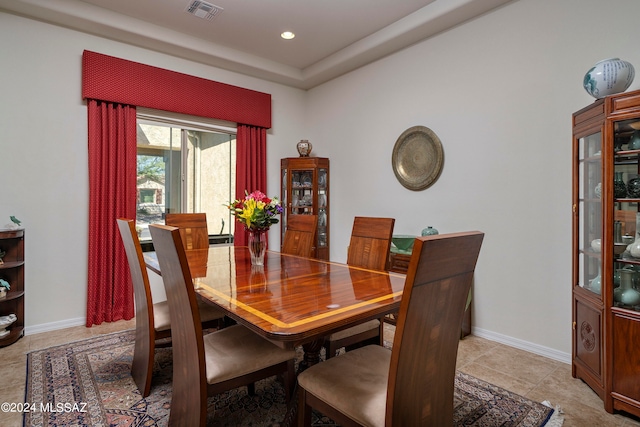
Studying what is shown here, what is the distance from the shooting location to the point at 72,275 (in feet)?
10.6

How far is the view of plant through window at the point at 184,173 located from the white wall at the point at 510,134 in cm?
202

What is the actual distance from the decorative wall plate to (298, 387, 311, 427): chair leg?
2459mm

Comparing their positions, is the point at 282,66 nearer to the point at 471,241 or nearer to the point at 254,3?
the point at 254,3

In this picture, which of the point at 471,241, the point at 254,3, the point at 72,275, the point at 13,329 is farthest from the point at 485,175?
the point at 13,329

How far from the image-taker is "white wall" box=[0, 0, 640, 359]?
2.51 m

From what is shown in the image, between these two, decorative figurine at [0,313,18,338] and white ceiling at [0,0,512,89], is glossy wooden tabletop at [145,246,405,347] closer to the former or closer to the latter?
decorative figurine at [0,313,18,338]

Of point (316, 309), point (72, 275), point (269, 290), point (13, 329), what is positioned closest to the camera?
point (316, 309)

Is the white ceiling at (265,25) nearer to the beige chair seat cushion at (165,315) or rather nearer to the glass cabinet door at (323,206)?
the glass cabinet door at (323,206)

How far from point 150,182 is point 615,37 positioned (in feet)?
13.7

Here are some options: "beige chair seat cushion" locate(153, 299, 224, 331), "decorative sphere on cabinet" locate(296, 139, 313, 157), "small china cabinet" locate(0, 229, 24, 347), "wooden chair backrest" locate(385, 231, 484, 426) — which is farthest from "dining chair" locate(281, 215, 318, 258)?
"small china cabinet" locate(0, 229, 24, 347)

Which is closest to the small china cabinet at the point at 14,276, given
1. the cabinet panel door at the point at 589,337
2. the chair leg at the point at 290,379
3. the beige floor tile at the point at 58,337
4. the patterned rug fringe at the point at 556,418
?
the beige floor tile at the point at 58,337

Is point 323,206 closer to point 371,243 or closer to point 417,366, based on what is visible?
point 371,243

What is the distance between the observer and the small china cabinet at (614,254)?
180cm

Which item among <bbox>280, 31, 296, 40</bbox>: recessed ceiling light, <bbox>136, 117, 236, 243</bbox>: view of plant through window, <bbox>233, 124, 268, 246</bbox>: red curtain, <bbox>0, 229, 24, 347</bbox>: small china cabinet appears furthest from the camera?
<bbox>233, 124, 268, 246</bbox>: red curtain
